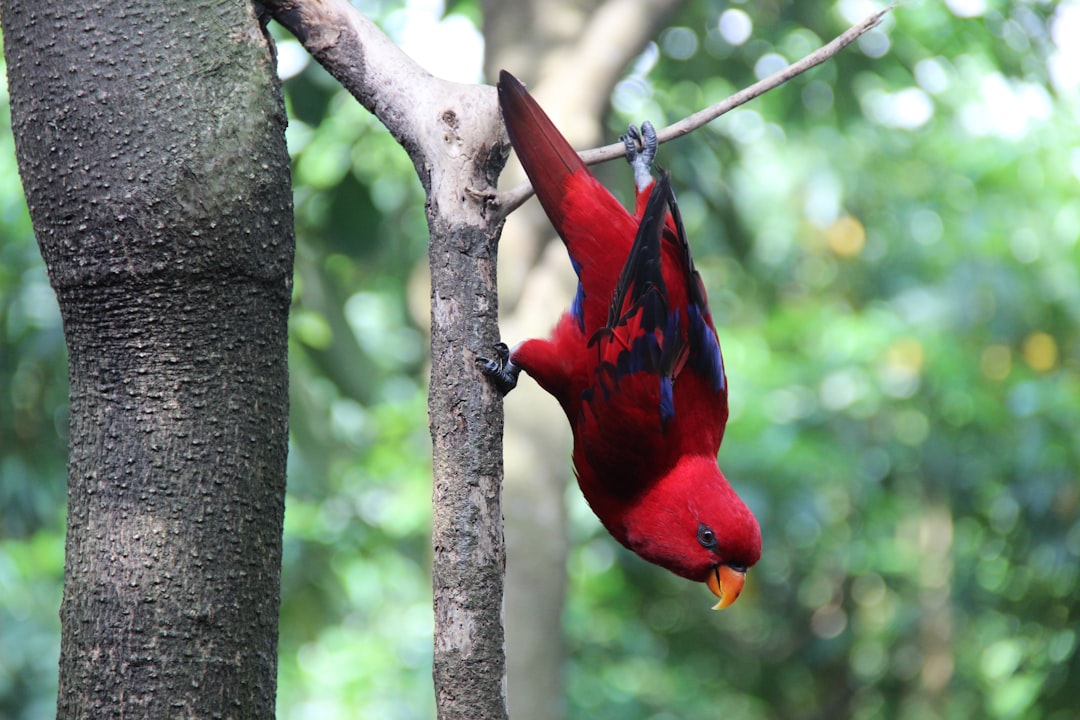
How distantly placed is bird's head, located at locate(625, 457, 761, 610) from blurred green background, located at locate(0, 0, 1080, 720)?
1748 mm

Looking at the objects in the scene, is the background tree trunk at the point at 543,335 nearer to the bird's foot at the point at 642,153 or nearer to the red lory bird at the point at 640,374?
the bird's foot at the point at 642,153

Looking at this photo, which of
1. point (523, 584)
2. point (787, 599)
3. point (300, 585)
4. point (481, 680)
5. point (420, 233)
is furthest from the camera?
point (787, 599)

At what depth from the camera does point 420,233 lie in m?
6.57

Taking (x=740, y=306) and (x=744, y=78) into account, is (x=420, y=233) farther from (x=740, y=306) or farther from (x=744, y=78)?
(x=740, y=306)

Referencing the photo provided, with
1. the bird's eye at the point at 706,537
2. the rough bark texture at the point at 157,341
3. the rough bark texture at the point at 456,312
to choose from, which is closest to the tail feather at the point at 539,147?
the rough bark texture at the point at 456,312

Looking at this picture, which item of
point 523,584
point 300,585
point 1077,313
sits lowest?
point 523,584

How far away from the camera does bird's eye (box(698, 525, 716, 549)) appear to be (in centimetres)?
246

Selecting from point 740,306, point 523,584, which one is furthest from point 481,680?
point 740,306

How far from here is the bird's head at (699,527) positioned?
2.45 metres

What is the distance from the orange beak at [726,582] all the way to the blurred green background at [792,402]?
1.81 m

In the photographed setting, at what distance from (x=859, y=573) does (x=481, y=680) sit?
22.4 feet

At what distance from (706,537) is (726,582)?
13cm

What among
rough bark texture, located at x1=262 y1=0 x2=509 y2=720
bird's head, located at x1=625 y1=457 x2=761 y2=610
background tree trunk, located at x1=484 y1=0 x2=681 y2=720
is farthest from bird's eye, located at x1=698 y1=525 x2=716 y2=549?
background tree trunk, located at x1=484 y1=0 x2=681 y2=720

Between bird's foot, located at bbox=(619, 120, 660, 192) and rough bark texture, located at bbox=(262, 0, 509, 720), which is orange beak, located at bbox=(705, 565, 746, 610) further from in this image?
bird's foot, located at bbox=(619, 120, 660, 192)
